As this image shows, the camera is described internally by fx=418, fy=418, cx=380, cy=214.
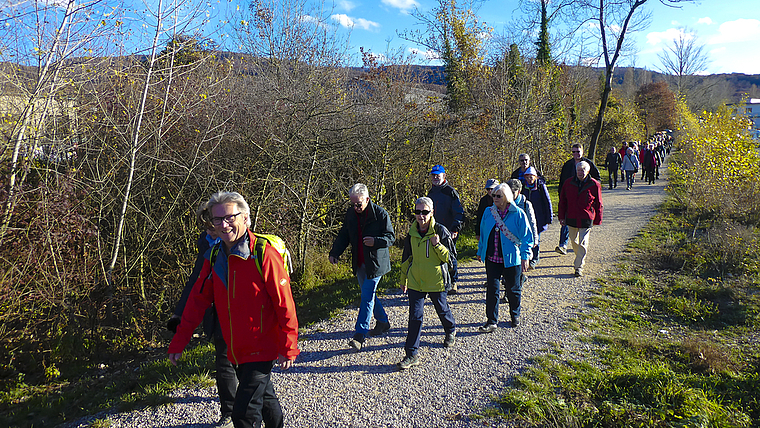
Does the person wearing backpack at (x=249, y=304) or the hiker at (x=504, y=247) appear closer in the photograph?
the person wearing backpack at (x=249, y=304)

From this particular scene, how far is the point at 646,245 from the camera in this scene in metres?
8.84

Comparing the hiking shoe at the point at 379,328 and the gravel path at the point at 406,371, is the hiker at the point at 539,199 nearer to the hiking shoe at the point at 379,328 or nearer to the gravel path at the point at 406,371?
the gravel path at the point at 406,371

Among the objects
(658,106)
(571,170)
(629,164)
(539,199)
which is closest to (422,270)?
(539,199)

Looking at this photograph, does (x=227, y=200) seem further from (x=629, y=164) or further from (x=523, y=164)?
(x=629, y=164)

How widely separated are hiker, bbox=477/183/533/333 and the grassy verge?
2.76 ft

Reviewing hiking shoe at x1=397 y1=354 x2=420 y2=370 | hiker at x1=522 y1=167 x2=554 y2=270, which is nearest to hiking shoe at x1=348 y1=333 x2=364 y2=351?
hiking shoe at x1=397 y1=354 x2=420 y2=370

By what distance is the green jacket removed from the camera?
4.22 metres

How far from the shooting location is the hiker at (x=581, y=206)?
6.64 meters

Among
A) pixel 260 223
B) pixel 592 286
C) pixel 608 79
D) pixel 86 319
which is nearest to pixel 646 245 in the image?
pixel 592 286

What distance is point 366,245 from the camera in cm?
454

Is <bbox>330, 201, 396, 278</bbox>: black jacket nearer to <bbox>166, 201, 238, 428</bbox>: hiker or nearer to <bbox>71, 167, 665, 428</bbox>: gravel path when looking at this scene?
<bbox>71, 167, 665, 428</bbox>: gravel path

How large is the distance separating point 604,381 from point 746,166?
10453 millimetres

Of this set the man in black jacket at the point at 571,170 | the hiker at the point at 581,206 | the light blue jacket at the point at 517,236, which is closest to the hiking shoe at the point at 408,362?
the light blue jacket at the point at 517,236

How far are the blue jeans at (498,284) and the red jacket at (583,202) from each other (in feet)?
7.95
